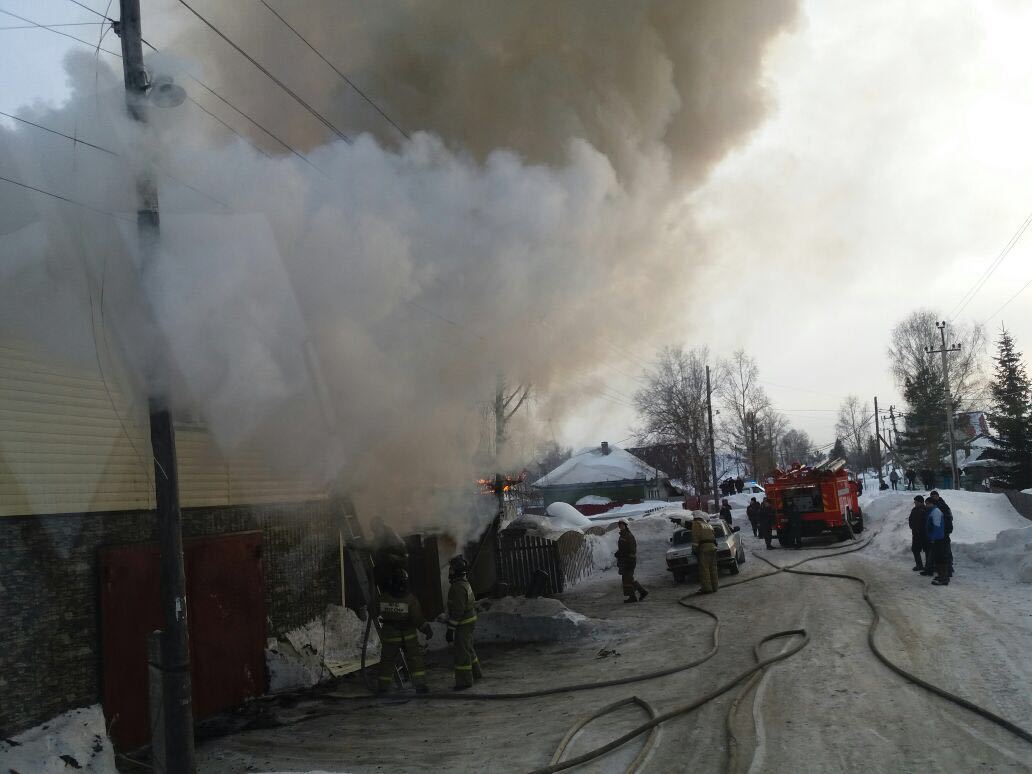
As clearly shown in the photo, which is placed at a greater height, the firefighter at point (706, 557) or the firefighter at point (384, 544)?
the firefighter at point (384, 544)

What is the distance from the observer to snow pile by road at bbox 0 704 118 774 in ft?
17.9

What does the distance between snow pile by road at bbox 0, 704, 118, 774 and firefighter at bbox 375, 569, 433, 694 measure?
109 inches

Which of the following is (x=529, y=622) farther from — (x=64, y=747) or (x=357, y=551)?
(x=64, y=747)

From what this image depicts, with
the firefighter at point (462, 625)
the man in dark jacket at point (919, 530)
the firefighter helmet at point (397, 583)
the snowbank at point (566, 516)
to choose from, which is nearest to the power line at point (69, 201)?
the firefighter helmet at point (397, 583)

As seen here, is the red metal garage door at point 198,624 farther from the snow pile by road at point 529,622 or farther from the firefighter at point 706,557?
the firefighter at point 706,557

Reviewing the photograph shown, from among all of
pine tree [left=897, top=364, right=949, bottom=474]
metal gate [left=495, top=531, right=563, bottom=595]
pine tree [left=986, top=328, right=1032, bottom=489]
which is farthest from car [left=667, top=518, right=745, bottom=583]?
pine tree [left=897, top=364, right=949, bottom=474]

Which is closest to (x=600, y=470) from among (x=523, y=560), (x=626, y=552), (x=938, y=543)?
(x=523, y=560)

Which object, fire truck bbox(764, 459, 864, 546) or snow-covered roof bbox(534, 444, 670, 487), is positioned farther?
snow-covered roof bbox(534, 444, 670, 487)

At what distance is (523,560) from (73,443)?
9345mm

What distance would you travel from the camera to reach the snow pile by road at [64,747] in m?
5.47

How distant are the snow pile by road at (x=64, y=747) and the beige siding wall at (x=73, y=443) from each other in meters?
1.75

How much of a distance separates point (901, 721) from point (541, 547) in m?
9.56

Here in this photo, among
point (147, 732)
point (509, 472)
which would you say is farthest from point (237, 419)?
point (509, 472)

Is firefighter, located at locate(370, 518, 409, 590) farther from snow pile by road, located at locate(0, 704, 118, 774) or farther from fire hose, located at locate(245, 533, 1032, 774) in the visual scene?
snow pile by road, located at locate(0, 704, 118, 774)
